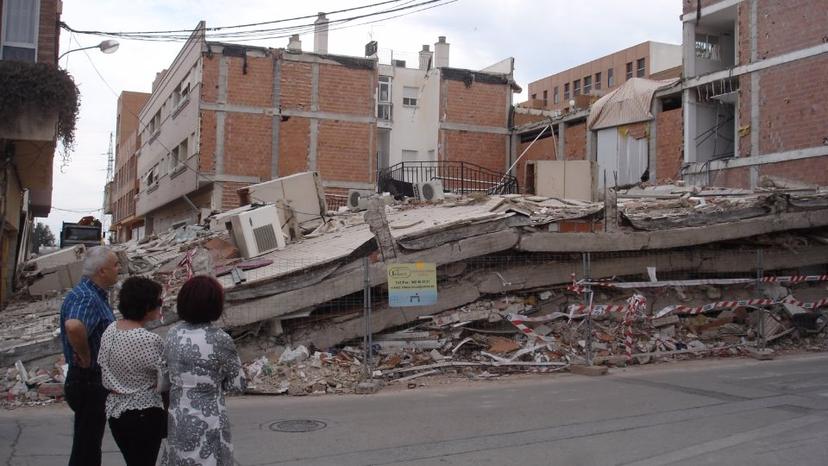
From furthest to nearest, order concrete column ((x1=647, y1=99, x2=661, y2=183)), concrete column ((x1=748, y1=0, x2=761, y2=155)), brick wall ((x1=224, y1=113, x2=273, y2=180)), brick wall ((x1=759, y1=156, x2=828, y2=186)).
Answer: brick wall ((x1=224, y1=113, x2=273, y2=180)) → concrete column ((x1=647, y1=99, x2=661, y2=183)) → concrete column ((x1=748, y1=0, x2=761, y2=155)) → brick wall ((x1=759, y1=156, x2=828, y2=186))

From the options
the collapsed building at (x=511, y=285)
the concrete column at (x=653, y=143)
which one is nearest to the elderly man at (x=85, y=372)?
the collapsed building at (x=511, y=285)

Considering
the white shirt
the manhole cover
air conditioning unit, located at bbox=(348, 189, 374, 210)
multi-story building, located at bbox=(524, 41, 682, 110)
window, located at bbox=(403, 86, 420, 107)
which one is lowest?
the manhole cover

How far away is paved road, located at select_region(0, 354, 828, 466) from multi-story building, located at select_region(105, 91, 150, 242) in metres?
39.0

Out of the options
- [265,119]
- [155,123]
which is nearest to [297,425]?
[265,119]

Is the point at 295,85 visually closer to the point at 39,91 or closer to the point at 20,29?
the point at 20,29

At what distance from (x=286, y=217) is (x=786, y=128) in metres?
16.8

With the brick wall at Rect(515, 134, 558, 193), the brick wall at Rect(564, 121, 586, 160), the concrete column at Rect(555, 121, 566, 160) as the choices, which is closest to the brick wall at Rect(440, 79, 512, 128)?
the brick wall at Rect(515, 134, 558, 193)

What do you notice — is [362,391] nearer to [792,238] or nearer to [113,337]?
[113,337]

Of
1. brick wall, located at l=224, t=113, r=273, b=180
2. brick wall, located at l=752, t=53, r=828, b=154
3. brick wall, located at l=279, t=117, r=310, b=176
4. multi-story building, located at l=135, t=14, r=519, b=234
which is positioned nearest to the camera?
brick wall, located at l=752, t=53, r=828, b=154

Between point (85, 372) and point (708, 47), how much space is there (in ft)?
90.8

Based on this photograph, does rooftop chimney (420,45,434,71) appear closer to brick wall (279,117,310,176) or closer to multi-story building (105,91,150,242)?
brick wall (279,117,310,176)

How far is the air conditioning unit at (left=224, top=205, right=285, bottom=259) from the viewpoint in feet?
43.2

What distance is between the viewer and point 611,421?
284 inches

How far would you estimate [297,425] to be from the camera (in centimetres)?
726
